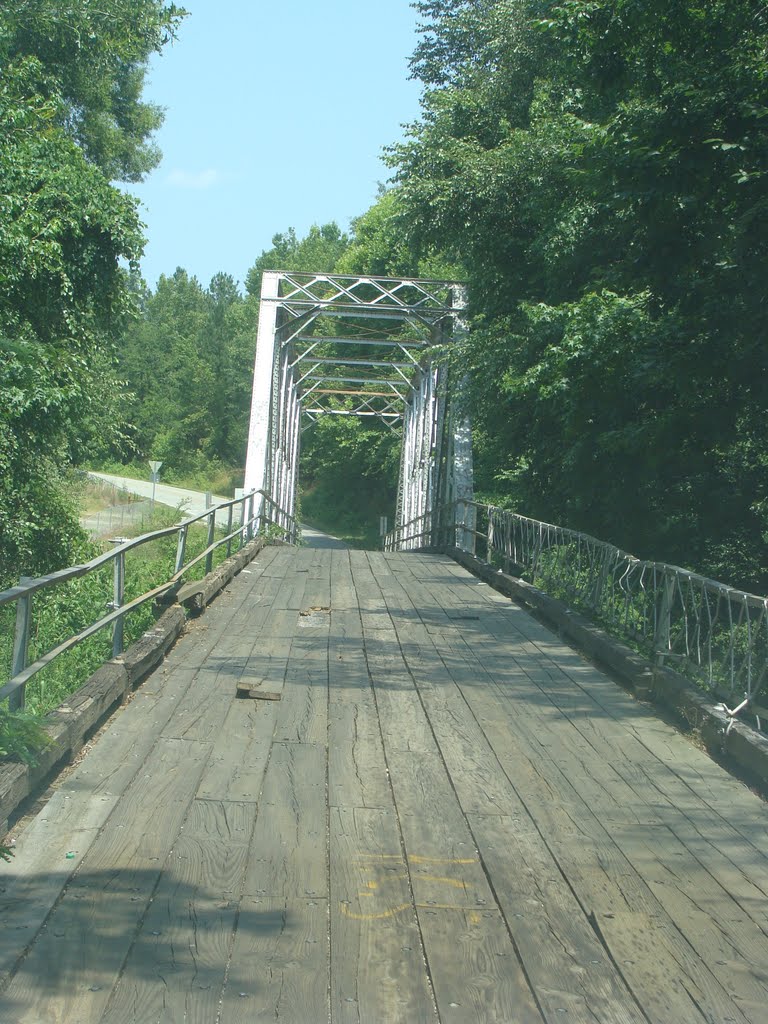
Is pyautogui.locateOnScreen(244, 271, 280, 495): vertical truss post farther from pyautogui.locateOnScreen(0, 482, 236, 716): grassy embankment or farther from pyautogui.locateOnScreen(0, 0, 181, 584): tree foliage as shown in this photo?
pyautogui.locateOnScreen(0, 0, 181, 584): tree foliage

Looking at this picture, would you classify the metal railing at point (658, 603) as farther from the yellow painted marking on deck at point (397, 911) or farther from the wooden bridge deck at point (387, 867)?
the yellow painted marking on deck at point (397, 911)

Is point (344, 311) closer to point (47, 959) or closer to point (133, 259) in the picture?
point (133, 259)

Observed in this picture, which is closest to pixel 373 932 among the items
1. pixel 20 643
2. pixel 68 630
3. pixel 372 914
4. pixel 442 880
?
pixel 372 914

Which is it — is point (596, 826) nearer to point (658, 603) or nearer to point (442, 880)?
point (442, 880)

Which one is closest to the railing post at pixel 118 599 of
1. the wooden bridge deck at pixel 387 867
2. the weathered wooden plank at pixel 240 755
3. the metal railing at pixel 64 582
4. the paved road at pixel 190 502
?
the metal railing at pixel 64 582

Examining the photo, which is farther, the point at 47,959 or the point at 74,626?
the point at 74,626

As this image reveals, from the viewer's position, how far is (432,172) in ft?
59.0

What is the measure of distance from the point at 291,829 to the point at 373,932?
952 mm

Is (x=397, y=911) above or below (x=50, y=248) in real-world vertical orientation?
below

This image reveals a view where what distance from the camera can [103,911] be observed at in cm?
338

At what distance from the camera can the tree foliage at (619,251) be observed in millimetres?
9047

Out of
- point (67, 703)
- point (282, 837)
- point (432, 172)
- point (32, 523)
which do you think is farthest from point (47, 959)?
point (432, 172)

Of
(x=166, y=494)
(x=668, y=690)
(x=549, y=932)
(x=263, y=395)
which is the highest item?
(x=263, y=395)

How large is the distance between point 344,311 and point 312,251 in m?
50.0
